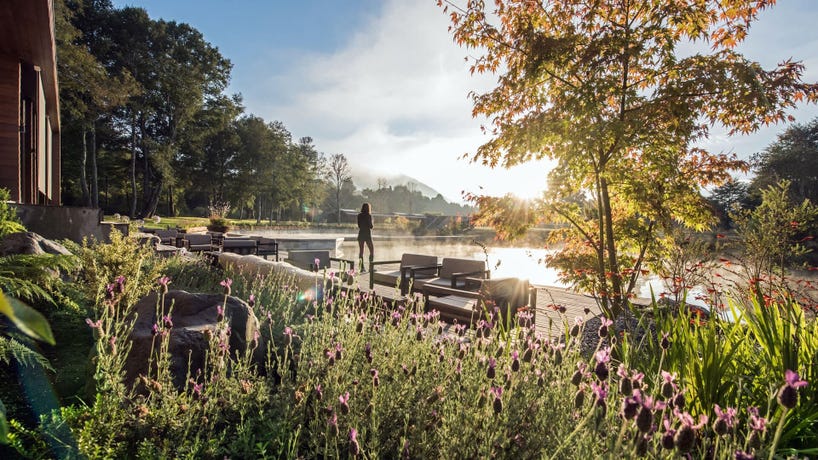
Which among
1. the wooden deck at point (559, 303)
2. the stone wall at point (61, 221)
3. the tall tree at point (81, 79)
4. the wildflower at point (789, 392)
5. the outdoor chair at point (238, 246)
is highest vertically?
the tall tree at point (81, 79)

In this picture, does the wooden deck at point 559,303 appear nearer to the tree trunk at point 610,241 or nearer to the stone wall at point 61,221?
the tree trunk at point 610,241

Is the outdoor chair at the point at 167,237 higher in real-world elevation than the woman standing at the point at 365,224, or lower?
lower

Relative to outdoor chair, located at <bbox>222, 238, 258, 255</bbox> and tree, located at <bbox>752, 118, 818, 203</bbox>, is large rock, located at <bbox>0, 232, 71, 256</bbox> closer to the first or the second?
outdoor chair, located at <bbox>222, 238, 258, 255</bbox>

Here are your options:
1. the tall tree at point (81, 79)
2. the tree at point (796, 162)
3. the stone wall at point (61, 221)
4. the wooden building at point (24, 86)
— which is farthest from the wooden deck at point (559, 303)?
the tree at point (796, 162)

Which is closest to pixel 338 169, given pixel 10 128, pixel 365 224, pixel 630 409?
pixel 365 224

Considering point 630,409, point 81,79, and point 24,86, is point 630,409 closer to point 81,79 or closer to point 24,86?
point 24,86

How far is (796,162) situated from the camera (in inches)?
1198

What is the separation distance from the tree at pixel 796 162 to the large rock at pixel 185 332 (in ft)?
123

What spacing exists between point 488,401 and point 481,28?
15.1 ft

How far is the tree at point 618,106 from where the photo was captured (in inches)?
161

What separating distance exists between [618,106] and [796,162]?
36.8 meters

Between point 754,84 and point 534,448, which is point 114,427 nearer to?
point 534,448

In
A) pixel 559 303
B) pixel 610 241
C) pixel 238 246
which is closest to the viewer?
pixel 610 241

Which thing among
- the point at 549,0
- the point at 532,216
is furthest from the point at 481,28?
the point at 532,216
